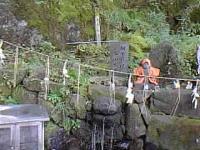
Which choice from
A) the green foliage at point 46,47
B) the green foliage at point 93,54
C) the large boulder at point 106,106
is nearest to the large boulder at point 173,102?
the large boulder at point 106,106

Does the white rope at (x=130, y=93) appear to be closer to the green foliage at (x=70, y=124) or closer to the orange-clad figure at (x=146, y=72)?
the orange-clad figure at (x=146, y=72)

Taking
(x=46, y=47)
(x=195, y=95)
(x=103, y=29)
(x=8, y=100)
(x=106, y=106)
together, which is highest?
(x=103, y=29)

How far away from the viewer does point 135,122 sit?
10453mm

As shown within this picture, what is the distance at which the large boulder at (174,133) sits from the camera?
9.81 metres

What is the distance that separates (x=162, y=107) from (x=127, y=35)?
13.3ft

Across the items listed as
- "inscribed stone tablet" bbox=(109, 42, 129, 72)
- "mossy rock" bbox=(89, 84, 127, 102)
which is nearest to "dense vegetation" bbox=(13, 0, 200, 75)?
"inscribed stone tablet" bbox=(109, 42, 129, 72)

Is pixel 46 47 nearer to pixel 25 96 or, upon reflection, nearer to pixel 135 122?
pixel 25 96

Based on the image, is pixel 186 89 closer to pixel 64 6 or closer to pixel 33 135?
pixel 33 135

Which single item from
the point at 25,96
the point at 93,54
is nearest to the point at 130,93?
the point at 25,96

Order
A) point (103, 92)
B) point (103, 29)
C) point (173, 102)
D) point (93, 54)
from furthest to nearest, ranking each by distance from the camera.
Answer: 1. point (103, 29)
2. point (93, 54)
3. point (103, 92)
4. point (173, 102)

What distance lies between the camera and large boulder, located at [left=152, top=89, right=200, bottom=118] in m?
10.2

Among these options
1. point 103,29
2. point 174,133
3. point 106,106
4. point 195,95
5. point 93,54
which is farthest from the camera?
point 103,29

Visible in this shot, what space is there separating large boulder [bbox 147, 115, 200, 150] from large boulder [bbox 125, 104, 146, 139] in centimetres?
19

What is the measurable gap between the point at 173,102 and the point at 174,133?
0.75m
